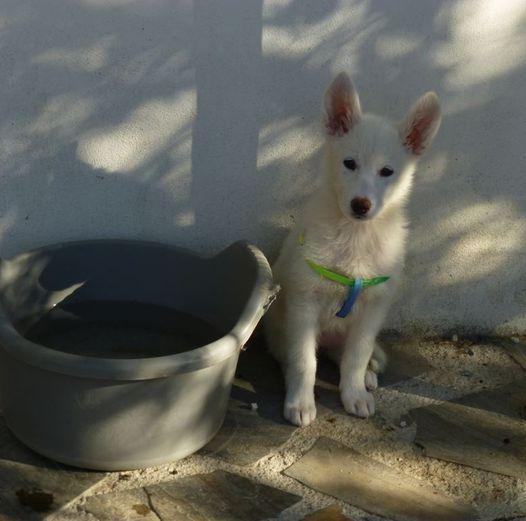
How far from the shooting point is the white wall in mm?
3838

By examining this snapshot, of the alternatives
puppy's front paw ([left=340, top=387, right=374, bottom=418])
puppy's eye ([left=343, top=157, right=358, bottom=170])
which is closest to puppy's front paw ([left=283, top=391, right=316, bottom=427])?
puppy's front paw ([left=340, top=387, right=374, bottom=418])

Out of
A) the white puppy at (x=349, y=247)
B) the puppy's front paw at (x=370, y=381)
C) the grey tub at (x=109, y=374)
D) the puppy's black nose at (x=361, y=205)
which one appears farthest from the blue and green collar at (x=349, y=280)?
the puppy's front paw at (x=370, y=381)

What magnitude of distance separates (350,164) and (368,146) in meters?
0.11

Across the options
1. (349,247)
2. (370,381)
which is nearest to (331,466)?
(370,381)

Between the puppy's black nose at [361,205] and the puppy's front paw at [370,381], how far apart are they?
96 centimetres

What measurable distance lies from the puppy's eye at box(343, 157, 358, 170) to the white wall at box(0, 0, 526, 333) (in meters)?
0.55

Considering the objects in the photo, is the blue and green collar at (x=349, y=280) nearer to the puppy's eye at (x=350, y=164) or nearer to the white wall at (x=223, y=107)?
the puppy's eye at (x=350, y=164)

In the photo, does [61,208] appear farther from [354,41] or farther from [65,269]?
[354,41]

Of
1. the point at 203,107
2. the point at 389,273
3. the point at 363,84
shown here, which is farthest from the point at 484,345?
the point at 203,107

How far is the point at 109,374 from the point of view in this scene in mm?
3090

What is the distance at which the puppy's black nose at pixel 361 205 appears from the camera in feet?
11.6

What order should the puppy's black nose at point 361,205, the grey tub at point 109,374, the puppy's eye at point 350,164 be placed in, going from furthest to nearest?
the puppy's eye at point 350,164, the puppy's black nose at point 361,205, the grey tub at point 109,374

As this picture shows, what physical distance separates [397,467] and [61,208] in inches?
73.2

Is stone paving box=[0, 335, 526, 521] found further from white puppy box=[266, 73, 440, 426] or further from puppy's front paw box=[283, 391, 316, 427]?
white puppy box=[266, 73, 440, 426]
